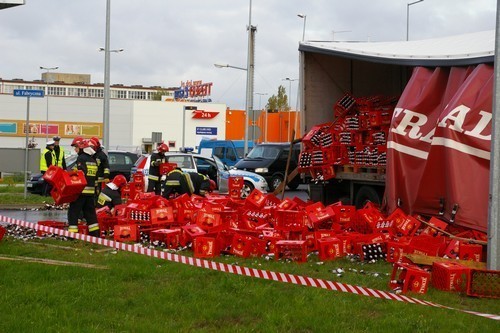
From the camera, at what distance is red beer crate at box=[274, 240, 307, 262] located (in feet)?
34.5

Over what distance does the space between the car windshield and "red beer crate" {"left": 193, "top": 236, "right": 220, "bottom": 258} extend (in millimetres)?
18696

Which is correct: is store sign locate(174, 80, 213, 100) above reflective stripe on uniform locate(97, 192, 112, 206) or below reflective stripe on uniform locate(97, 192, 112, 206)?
above

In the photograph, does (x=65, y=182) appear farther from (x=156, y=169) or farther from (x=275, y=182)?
(x=275, y=182)

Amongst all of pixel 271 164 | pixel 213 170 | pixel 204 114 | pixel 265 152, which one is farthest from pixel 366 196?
pixel 204 114

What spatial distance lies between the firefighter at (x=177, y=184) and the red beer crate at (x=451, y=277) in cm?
844

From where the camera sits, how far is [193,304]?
294 inches

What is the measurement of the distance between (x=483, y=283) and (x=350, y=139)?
7578 millimetres

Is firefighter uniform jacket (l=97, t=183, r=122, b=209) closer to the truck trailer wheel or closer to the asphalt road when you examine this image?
the asphalt road

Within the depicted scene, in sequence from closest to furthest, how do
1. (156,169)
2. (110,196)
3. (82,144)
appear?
(82,144), (110,196), (156,169)

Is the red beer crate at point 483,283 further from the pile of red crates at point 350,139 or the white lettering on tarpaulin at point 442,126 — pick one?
the pile of red crates at point 350,139

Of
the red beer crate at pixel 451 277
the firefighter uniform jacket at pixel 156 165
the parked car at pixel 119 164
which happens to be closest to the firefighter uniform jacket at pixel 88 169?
the firefighter uniform jacket at pixel 156 165

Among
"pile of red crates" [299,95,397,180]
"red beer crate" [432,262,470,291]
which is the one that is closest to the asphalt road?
"pile of red crates" [299,95,397,180]

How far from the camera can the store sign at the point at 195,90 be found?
98125mm

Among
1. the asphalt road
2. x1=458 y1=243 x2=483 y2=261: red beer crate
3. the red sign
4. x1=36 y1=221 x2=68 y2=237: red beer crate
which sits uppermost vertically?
the red sign
